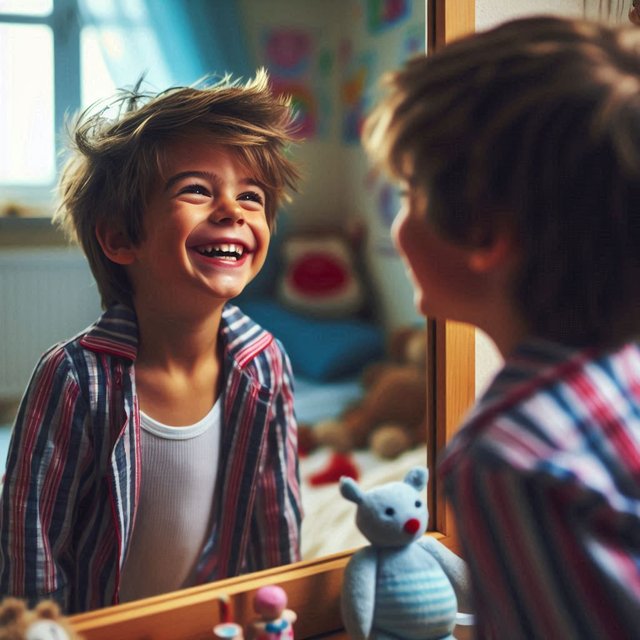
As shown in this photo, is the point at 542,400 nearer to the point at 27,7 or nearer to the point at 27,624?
the point at 27,624

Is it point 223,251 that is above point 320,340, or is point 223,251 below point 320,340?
above

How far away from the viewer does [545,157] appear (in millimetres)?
531

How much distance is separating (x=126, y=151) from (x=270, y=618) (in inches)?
18.6

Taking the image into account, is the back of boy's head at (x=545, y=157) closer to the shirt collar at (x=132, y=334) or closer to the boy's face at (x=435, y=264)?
the boy's face at (x=435, y=264)

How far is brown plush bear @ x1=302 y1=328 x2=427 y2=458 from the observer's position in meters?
0.94

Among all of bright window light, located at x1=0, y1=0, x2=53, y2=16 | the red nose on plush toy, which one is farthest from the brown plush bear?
bright window light, located at x1=0, y1=0, x2=53, y2=16

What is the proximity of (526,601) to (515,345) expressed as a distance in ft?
0.58

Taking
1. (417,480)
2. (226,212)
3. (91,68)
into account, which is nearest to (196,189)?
(226,212)

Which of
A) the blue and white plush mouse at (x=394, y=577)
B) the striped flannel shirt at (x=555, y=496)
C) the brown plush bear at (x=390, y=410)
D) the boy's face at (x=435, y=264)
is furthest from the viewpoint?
the brown plush bear at (x=390, y=410)

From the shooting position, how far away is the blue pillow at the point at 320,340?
890mm

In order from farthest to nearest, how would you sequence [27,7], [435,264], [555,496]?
[27,7], [435,264], [555,496]

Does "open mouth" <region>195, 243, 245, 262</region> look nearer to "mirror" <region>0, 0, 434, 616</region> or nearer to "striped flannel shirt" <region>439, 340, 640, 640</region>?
"mirror" <region>0, 0, 434, 616</region>

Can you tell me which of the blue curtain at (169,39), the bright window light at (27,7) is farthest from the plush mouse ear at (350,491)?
the bright window light at (27,7)

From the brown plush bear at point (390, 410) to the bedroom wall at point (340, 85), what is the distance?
0.05 m
